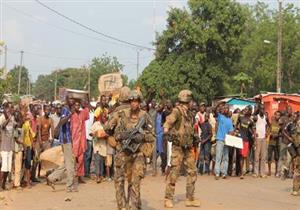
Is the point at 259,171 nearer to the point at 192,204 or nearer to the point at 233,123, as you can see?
the point at 233,123

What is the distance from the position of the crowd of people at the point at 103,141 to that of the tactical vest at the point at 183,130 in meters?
0.77

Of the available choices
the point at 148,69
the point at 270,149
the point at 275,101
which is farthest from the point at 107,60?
the point at 270,149

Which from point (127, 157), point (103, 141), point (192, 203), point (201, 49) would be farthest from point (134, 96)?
point (201, 49)

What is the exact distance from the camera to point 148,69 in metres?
41.0

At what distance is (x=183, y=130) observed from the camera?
970 centimetres

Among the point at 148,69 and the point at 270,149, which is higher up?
the point at 148,69

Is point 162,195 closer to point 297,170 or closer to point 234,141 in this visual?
point 297,170

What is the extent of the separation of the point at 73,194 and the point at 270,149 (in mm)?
6158

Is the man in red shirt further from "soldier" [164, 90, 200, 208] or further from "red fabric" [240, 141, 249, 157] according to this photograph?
"red fabric" [240, 141, 249, 157]

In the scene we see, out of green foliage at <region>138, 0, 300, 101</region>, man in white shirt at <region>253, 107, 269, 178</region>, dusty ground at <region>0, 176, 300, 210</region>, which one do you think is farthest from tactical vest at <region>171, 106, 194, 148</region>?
green foliage at <region>138, 0, 300, 101</region>

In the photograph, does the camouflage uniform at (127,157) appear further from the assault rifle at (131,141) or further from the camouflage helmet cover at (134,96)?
the camouflage helmet cover at (134,96)

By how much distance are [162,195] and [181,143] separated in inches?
73.8

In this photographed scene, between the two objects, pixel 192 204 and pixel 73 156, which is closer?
pixel 192 204

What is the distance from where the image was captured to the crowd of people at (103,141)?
11672 mm
